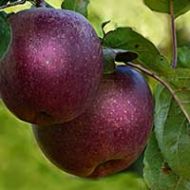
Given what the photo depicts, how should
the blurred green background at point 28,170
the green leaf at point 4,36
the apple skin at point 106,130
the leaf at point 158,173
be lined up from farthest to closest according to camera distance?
the blurred green background at point 28,170 → the leaf at point 158,173 → the apple skin at point 106,130 → the green leaf at point 4,36

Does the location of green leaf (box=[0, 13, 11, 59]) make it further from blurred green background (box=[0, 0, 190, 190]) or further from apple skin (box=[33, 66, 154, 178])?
blurred green background (box=[0, 0, 190, 190])

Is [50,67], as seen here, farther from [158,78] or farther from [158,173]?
[158,173]

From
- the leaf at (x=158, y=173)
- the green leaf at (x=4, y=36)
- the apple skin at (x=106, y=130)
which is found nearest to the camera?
the green leaf at (x=4, y=36)

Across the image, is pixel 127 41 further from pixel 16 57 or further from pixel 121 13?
pixel 121 13

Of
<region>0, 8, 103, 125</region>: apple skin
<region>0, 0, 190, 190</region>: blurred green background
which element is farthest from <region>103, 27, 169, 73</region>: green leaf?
<region>0, 0, 190, 190</region>: blurred green background

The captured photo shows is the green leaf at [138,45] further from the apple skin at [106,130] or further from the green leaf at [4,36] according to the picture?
the green leaf at [4,36]

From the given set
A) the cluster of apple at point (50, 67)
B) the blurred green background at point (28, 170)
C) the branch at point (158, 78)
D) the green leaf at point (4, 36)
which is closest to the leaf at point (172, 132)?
the branch at point (158, 78)
